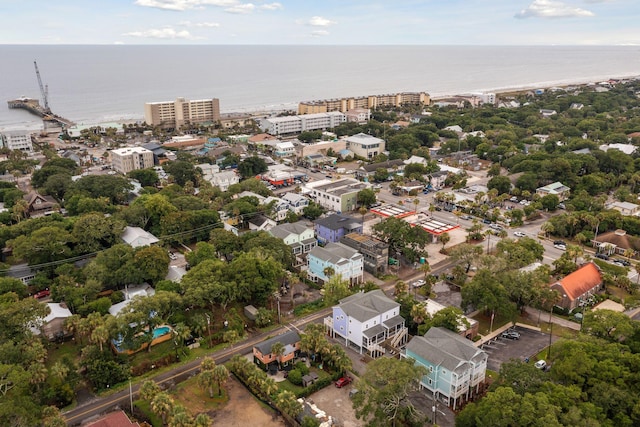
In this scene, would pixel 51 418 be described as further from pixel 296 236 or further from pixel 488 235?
pixel 488 235

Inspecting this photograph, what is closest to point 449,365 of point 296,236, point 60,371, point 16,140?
point 60,371

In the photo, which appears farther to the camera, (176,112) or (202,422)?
(176,112)

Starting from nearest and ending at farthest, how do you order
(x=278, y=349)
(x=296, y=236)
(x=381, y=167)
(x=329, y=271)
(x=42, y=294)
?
1. (x=278, y=349)
2. (x=42, y=294)
3. (x=329, y=271)
4. (x=296, y=236)
5. (x=381, y=167)

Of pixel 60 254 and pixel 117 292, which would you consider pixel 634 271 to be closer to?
pixel 117 292

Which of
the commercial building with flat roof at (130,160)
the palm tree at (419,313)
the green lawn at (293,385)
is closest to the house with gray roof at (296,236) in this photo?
the palm tree at (419,313)

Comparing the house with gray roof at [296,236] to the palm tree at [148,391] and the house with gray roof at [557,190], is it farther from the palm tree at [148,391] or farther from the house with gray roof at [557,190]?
the house with gray roof at [557,190]

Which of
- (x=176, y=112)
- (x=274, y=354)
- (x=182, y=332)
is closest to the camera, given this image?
(x=274, y=354)

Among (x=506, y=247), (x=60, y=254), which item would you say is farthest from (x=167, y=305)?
(x=506, y=247)
